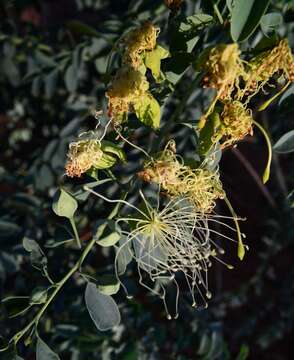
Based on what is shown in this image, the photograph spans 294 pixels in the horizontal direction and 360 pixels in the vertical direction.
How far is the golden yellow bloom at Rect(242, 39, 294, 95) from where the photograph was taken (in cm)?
79

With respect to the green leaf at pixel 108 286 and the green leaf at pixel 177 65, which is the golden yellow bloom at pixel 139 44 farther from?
the green leaf at pixel 108 286

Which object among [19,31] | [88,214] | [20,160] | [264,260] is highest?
[19,31]

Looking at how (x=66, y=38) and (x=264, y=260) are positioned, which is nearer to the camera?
(x=66, y=38)

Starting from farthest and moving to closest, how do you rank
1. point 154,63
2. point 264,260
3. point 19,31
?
point 264,260
point 19,31
point 154,63

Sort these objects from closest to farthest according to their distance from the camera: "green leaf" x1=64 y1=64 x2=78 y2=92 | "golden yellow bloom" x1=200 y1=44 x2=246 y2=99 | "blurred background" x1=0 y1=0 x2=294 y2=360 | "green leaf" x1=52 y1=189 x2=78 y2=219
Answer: "golden yellow bloom" x1=200 y1=44 x2=246 y2=99, "green leaf" x1=52 y1=189 x2=78 y2=219, "blurred background" x1=0 y1=0 x2=294 y2=360, "green leaf" x1=64 y1=64 x2=78 y2=92

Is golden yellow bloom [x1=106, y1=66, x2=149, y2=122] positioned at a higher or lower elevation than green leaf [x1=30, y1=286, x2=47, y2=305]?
higher

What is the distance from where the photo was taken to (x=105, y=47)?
1.56 meters

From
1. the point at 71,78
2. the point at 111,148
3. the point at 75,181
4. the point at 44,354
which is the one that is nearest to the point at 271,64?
the point at 111,148

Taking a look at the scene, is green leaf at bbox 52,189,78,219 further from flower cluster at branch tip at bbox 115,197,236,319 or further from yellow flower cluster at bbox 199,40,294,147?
yellow flower cluster at bbox 199,40,294,147

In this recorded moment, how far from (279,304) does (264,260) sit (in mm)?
251

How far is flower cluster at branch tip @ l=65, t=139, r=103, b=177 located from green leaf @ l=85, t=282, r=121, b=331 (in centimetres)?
19

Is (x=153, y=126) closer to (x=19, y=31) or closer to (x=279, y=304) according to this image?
(x=19, y=31)

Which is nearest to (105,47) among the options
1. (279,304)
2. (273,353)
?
(279,304)

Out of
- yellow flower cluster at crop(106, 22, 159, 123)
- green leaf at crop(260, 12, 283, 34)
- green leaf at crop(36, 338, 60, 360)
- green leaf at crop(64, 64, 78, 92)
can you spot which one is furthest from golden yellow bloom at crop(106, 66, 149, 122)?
green leaf at crop(64, 64, 78, 92)
